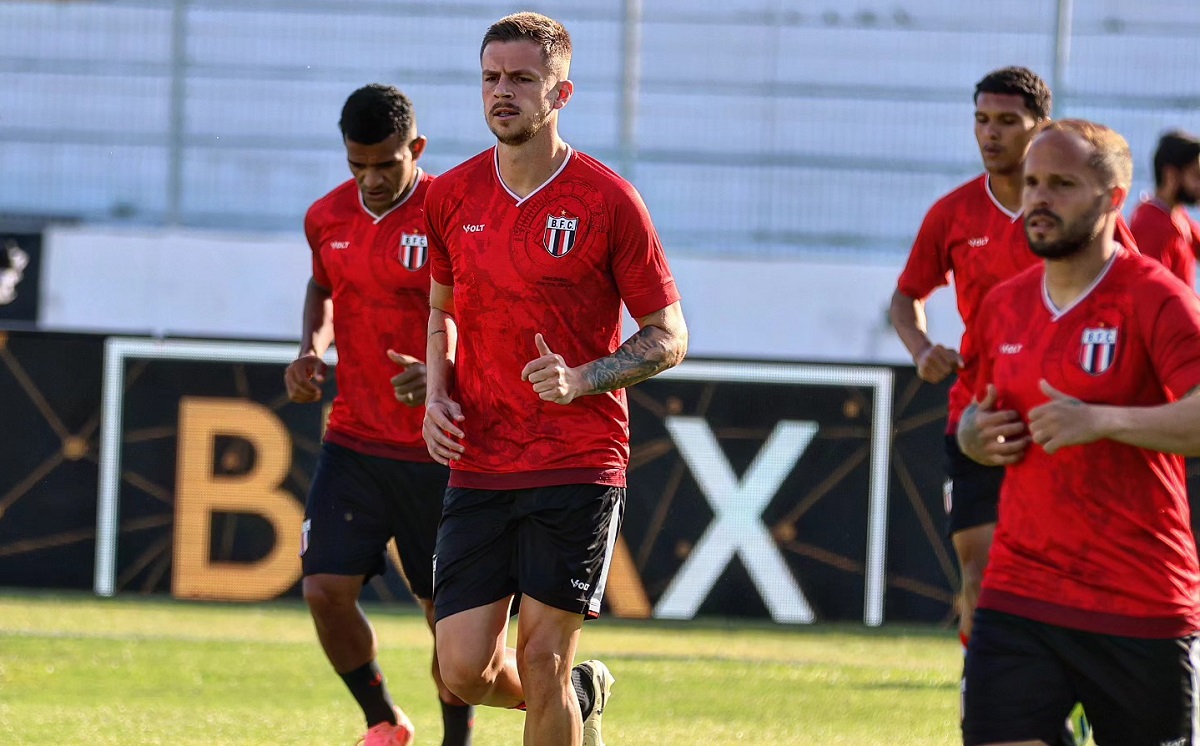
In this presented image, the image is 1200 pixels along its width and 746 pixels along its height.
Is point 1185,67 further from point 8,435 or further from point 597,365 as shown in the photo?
point 597,365

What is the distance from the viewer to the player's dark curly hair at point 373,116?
625 cm

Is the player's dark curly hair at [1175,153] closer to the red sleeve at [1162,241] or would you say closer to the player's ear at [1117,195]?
the red sleeve at [1162,241]

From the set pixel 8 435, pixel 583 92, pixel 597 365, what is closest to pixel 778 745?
pixel 597 365

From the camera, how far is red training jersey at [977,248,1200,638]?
159 inches

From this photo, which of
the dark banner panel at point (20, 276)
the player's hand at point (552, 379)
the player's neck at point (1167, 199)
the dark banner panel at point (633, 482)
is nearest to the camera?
the player's hand at point (552, 379)

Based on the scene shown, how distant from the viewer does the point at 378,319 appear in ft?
20.9

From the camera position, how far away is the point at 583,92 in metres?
15.8

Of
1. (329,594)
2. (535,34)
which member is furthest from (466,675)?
(535,34)

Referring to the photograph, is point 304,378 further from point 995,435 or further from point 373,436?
point 995,435

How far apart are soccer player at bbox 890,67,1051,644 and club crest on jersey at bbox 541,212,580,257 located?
1834 millimetres

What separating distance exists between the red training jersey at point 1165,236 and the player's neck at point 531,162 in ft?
11.2

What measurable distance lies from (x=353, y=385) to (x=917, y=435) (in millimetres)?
5154

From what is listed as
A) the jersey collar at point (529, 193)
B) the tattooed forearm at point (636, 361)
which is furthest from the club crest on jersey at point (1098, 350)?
the jersey collar at point (529, 193)

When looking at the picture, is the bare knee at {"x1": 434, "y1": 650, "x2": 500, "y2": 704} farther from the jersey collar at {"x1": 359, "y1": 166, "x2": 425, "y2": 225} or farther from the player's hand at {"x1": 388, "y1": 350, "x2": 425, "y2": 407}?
the jersey collar at {"x1": 359, "y1": 166, "x2": 425, "y2": 225}
